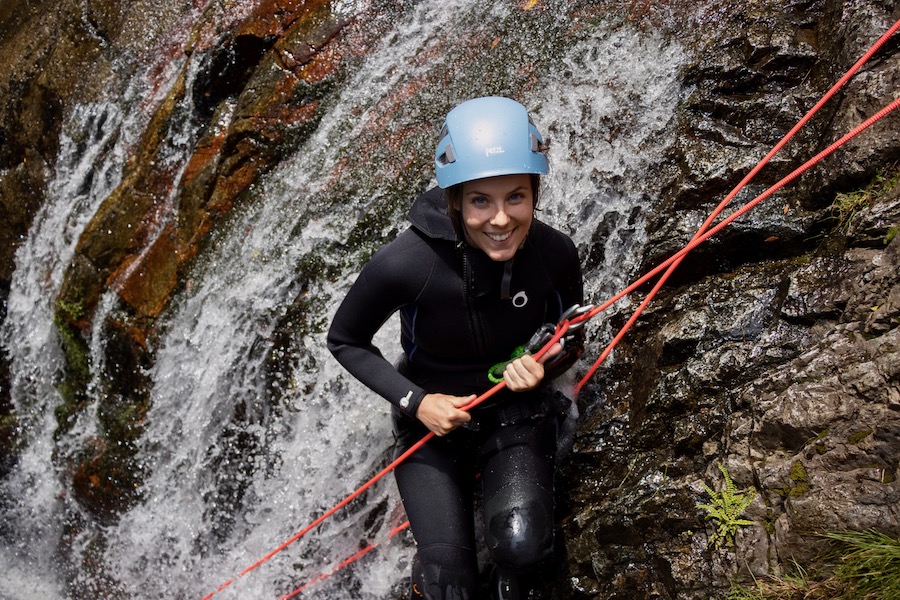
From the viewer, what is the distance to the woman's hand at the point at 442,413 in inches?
110

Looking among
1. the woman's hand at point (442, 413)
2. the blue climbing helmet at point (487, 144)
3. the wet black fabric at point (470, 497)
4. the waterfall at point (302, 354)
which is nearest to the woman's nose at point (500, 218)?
the blue climbing helmet at point (487, 144)

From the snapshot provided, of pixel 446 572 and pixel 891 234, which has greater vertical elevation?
pixel 891 234

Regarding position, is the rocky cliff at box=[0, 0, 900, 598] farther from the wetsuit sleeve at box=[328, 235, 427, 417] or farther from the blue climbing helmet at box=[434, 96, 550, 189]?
the blue climbing helmet at box=[434, 96, 550, 189]

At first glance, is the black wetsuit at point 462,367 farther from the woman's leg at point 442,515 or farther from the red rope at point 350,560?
the red rope at point 350,560

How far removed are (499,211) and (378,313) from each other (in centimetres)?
66

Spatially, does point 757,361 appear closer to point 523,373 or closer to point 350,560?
point 523,373

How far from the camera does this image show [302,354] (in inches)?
178

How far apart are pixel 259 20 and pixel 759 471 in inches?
189

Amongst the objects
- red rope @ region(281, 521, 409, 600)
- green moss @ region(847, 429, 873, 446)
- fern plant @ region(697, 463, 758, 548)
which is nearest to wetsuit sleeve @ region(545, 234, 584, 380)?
fern plant @ region(697, 463, 758, 548)

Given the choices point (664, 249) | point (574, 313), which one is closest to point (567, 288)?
point (574, 313)

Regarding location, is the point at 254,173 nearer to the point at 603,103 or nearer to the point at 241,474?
the point at 241,474

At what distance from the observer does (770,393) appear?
2.71 meters

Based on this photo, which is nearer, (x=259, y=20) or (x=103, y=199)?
(x=259, y=20)

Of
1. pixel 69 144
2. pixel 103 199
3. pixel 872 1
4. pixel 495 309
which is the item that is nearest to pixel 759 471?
pixel 495 309
